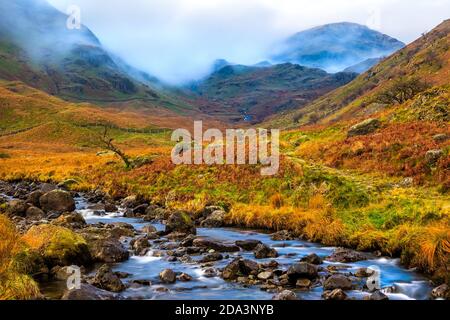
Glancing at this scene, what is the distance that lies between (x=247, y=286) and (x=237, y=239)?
8710 mm

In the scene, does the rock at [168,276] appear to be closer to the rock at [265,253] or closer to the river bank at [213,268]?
the river bank at [213,268]

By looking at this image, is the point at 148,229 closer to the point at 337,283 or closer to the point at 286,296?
the point at 337,283

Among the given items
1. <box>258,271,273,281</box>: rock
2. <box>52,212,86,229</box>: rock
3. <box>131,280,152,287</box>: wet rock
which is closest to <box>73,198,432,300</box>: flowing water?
<box>131,280,152,287</box>: wet rock

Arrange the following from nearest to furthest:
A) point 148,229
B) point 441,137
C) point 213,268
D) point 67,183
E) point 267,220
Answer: point 213,268 → point 148,229 → point 267,220 → point 441,137 → point 67,183

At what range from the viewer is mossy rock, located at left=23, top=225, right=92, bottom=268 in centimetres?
2011

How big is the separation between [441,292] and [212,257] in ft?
32.4

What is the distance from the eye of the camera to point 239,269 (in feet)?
64.5

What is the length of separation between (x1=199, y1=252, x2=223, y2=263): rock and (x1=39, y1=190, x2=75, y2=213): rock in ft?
59.7

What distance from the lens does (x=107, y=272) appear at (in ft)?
59.8

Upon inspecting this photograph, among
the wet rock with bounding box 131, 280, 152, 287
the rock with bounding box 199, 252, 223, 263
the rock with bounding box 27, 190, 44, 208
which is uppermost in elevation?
the rock with bounding box 27, 190, 44, 208

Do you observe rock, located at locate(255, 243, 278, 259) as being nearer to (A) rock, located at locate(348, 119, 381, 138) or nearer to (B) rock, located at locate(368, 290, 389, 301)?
(B) rock, located at locate(368, 290, 389, 301)

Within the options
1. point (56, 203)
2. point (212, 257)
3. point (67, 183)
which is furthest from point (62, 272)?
point (67, 183)
